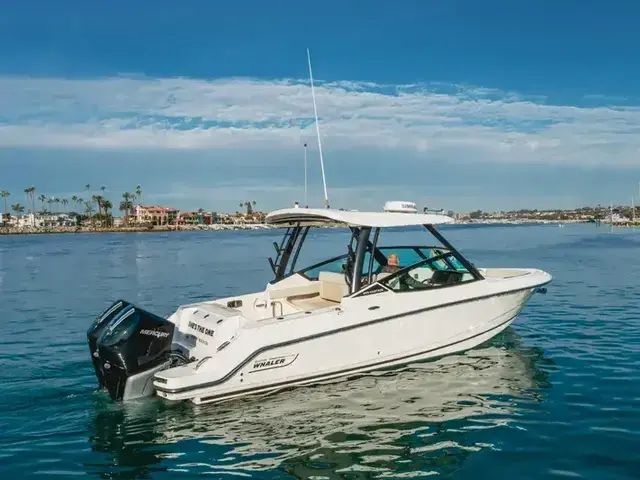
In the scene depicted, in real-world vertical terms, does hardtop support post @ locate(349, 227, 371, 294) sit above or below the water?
above

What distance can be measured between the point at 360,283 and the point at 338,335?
3.64 ft

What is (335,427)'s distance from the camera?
744cm

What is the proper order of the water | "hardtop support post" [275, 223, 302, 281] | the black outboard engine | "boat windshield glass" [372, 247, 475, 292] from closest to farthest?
the water < the black outboard engine < "boat windshield glass" [372, 247, 475, 292] < "hardtop support post" [275, 223, 302, 281]

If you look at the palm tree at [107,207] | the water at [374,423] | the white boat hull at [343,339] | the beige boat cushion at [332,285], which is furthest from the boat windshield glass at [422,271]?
the palm tree at [107,207]

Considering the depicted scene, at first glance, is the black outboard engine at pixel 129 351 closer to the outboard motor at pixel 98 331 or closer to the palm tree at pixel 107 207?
the outboard motor at pixel 98 331

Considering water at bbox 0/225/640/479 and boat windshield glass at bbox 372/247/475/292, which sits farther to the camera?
boat windshield glass at bbox 372/247/475/292

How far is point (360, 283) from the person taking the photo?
30.6 ft

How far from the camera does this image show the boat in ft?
25.2

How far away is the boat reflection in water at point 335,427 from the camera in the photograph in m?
6.48

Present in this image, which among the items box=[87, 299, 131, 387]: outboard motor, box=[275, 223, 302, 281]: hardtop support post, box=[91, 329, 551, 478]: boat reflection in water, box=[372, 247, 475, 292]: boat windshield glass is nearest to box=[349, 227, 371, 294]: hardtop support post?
box=[372, 247, 475, 292]: boat windshield glass

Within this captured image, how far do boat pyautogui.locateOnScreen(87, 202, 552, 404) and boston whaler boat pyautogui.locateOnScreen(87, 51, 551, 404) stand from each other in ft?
0.06

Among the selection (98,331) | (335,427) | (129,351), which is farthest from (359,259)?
(98,331)

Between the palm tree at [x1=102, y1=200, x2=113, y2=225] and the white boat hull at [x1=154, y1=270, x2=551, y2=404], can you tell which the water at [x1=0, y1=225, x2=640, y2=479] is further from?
the palm tree at [x1=102, y1=200, x2=113, y2=225]

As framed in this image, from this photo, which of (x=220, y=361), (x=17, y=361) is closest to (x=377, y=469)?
(x=220, y=361)
